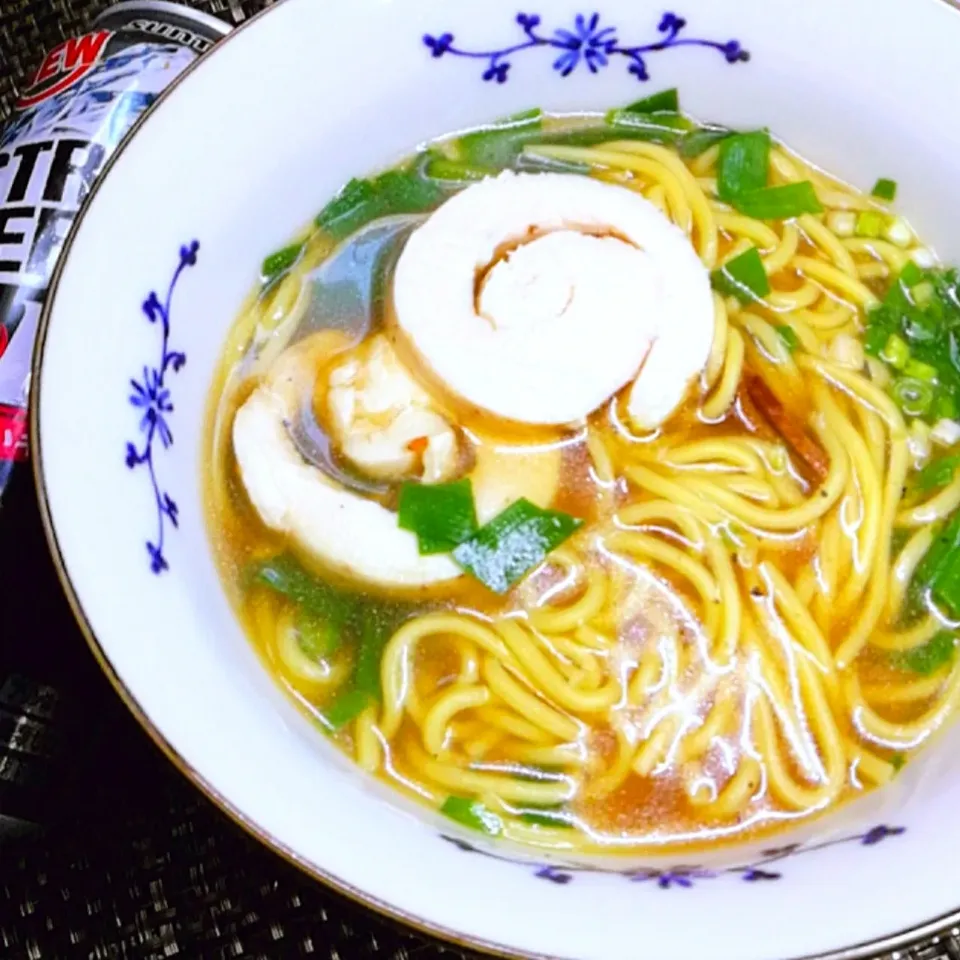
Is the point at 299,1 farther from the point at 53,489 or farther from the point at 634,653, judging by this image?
the point at 634,653

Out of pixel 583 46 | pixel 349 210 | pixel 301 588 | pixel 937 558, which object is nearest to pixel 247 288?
pixel 349 210

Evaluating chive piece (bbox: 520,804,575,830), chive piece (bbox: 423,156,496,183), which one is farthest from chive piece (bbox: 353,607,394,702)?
chive piece (bbox: 423,156,496,183)

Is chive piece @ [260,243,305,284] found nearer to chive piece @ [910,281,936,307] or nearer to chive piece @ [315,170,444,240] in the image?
chive piece @ [315,170,444,240]

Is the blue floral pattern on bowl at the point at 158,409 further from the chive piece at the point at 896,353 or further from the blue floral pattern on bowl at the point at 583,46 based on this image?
the chive piece at the point at 896,353

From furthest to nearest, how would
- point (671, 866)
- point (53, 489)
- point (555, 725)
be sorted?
1. point (555, 725)
2. point (671, 866)
3. point (53, 489)

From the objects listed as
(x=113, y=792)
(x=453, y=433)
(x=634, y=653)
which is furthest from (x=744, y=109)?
(x=113, y=792)
